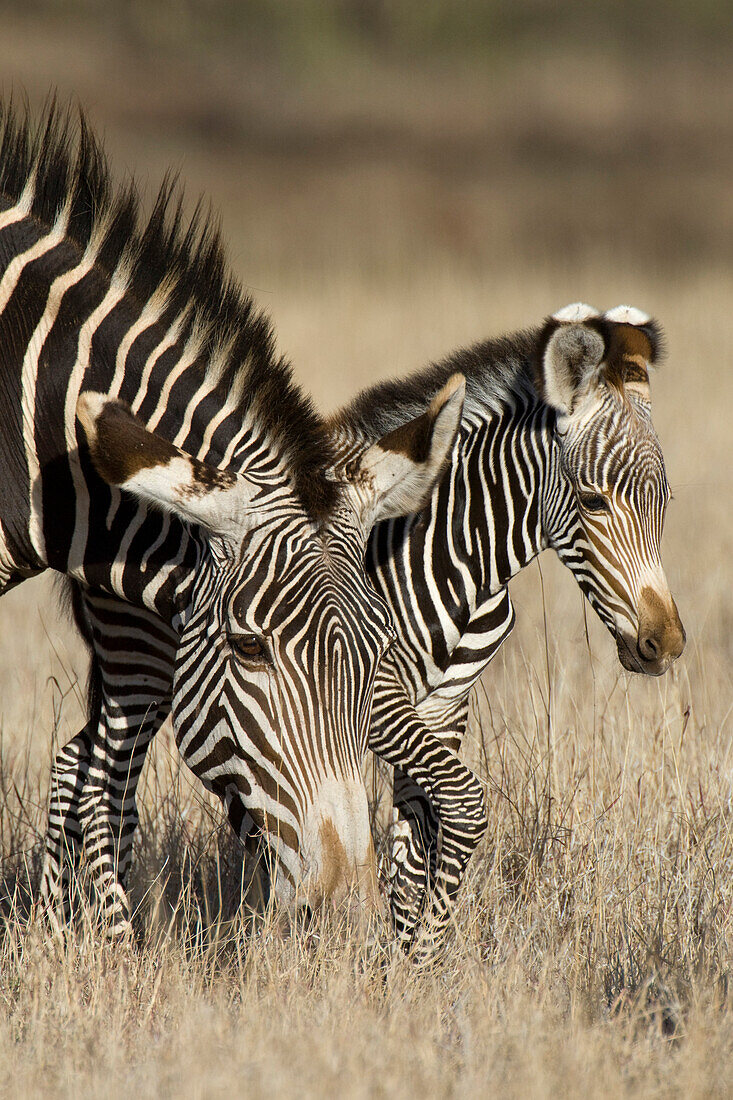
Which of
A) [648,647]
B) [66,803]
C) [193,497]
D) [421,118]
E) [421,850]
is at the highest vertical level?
[421,118]

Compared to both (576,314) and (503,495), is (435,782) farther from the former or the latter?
(576,314)

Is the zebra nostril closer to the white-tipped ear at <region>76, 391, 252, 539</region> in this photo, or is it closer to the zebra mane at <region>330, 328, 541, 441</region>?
the zebra mane at <region>330, 328, 541, 441</region>

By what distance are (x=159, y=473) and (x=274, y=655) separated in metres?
0.58

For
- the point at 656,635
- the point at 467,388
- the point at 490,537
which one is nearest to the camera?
the point at 656,635

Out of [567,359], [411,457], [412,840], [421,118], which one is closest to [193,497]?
[411,457]

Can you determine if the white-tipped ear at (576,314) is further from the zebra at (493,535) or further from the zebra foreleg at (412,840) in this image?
the zebra foreleg at (412,840)

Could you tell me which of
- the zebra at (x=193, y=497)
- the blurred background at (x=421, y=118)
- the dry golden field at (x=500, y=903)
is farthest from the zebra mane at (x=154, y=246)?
the blurred background at (x=421, y=118)

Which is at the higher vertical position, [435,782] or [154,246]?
[154,246]

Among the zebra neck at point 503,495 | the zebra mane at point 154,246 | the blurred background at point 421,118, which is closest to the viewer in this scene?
the zebra mane at point 154,246

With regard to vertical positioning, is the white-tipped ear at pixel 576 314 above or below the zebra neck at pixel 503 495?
above

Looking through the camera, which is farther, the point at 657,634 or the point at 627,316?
the point at 627,316

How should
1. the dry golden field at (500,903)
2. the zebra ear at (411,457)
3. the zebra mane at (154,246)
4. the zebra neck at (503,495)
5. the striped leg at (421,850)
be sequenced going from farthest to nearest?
the zebra neck at (503,495), the striped leg at (421,850), the zebra mane at (154,246), the zebra ear at (411,457), the dry golden field at (500,903)

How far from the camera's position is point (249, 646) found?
3.13 meters

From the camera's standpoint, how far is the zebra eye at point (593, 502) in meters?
4.29
